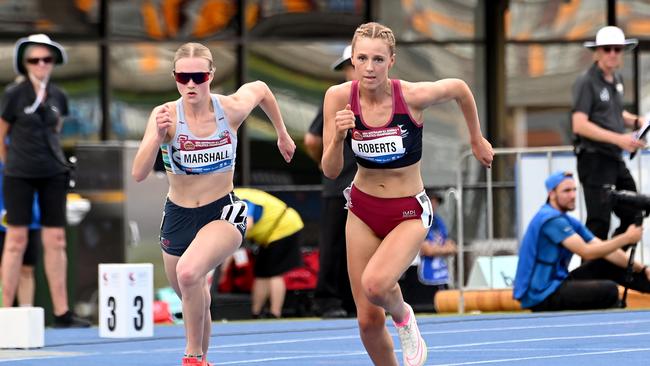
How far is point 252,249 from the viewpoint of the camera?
1672 centimetres

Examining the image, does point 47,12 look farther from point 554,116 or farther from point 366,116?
point 366,116

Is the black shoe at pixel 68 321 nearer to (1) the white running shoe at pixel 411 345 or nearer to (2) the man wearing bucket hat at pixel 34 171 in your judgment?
(2) the man wearing bucket hat at pixel 34 171

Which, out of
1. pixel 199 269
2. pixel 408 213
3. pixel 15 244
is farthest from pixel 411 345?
pixel 15 244

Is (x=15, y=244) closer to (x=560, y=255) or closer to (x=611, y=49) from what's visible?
(x=560, y=255)

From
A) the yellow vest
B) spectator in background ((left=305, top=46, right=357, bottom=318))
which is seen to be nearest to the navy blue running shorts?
spectator in background ((left=305, top=46, right=357, bottom=318))

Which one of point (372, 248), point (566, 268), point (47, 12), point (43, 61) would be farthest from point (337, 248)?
point (47, 12)

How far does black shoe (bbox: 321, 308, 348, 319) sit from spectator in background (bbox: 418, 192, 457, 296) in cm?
224

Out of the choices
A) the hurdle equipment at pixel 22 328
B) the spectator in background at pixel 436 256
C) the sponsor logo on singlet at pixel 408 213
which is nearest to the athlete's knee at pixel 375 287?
the sponsor logo on singlet at pixel 408 213

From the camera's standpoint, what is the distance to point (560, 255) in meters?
14.8

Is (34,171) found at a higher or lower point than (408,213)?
higher

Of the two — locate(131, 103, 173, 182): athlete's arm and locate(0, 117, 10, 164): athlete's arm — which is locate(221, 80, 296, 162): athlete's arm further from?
locate(0, 117, 10, 164): athlete's arm

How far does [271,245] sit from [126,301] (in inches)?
112

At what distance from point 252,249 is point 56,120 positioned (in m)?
2.87

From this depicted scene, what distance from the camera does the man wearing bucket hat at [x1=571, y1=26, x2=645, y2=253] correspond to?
14.6 m
